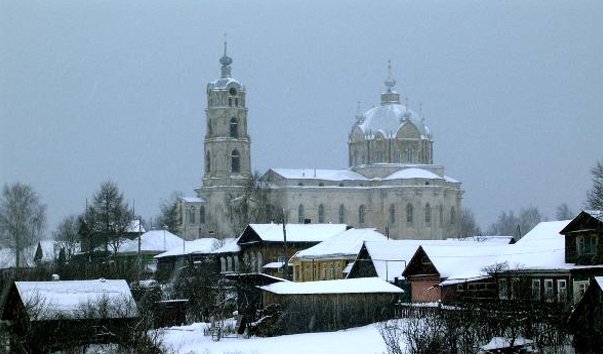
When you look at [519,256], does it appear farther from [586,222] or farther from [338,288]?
[338,288]

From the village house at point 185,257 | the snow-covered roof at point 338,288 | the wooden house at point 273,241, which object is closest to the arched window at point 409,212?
the village house at point 185,257

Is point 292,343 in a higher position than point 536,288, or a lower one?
lower

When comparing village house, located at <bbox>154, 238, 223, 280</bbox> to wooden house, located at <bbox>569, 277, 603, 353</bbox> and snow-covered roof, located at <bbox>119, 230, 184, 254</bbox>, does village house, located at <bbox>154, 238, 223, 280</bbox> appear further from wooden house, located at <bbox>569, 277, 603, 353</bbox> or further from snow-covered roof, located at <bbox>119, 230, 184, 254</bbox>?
wooden house, located at <bbox>569, 277, 603, 353</bbox>

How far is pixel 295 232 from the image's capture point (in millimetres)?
67750

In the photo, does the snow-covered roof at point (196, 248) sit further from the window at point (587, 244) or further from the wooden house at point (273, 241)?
the window at point (587, 244)

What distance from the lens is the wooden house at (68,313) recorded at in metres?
34.7

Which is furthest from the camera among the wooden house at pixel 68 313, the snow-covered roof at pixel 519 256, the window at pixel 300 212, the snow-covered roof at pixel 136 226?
the window at pixel 300 212

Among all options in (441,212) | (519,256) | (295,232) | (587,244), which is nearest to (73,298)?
(519,256)

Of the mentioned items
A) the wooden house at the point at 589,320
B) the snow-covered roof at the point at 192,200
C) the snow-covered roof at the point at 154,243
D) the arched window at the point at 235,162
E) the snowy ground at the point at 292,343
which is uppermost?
the arched window at the point at 235,162

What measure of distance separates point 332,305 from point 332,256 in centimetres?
1471

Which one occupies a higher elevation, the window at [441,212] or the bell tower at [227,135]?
the bell tower at [227,135]

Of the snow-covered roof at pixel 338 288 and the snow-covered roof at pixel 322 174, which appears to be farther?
the snow-covered roof at pixel 322 174

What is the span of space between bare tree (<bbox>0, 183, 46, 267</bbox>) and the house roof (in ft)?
60.9

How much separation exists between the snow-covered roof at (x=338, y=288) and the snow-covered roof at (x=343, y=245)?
12.3 m
